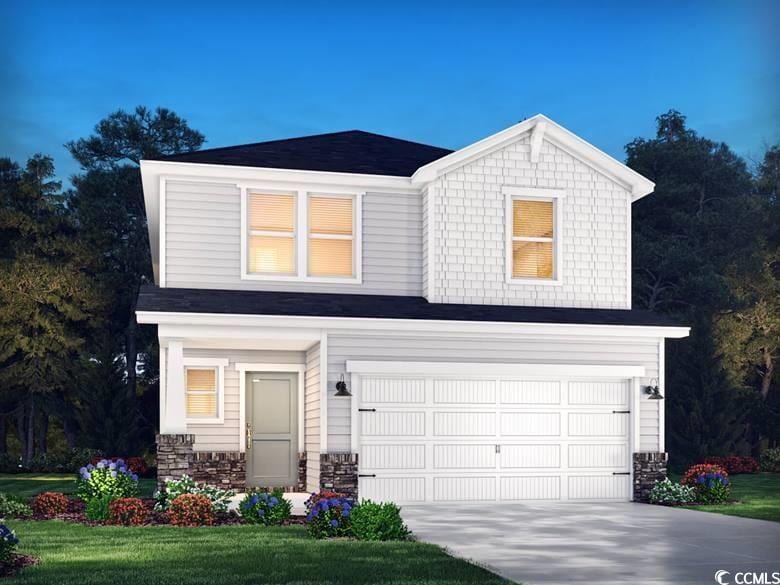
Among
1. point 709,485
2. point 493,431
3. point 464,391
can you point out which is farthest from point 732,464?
point 464,391

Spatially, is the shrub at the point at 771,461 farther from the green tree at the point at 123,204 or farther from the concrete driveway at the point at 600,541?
the green tree at the point at 123,204

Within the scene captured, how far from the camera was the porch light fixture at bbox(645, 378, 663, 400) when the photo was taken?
18.2 metres

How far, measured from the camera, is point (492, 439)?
57.7 feet

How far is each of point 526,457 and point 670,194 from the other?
21629 mm

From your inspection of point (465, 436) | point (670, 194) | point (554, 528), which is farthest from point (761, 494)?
point (670, 194)

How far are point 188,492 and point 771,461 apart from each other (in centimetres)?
1894

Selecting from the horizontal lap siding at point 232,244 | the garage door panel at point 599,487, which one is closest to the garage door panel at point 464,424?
the garage door panel at point 599,487

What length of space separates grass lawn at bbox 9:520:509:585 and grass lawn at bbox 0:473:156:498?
7485 millimetres

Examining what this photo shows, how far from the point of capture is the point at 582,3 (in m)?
16.1

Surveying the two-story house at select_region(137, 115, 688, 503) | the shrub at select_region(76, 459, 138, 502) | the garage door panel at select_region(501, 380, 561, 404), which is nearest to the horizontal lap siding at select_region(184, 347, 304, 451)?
the two-story house at select_region(137, 115, 688, 503)

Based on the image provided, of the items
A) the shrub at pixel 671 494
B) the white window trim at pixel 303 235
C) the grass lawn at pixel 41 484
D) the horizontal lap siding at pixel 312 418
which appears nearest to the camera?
the shrub at pixel 671 494

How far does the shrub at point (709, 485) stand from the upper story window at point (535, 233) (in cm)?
441

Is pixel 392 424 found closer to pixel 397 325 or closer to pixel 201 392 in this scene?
pixel 397 325

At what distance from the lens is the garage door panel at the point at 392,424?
17047mm
